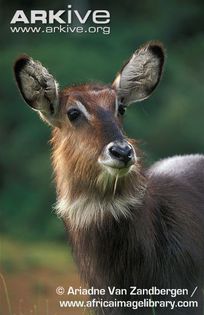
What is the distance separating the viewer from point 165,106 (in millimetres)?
7895

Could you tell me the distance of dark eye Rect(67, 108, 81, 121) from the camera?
274 inches

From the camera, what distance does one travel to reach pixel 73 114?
275 inches

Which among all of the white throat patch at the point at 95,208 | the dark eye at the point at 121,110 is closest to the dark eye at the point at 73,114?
the dark eye at the point at 121,110

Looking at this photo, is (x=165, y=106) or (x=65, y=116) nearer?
(x=65, y=116)

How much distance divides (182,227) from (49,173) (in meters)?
1.07

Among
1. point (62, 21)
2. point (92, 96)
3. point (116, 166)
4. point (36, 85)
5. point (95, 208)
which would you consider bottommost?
point (95, 208)

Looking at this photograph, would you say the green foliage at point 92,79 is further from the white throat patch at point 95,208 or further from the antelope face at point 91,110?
the white throat patch at point 95,208

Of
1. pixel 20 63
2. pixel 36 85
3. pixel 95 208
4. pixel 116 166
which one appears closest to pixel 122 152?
pixel 116 166

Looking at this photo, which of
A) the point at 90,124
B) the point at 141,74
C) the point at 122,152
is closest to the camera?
the point at 122,152

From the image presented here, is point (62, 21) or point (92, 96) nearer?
point (92, 96)

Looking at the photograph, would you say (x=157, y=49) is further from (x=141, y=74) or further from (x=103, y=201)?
(x=103, y=201)

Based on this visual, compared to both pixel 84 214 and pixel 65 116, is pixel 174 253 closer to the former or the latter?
pixel 84 214

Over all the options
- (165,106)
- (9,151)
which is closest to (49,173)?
(9,151)

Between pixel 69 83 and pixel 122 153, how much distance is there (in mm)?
1274
